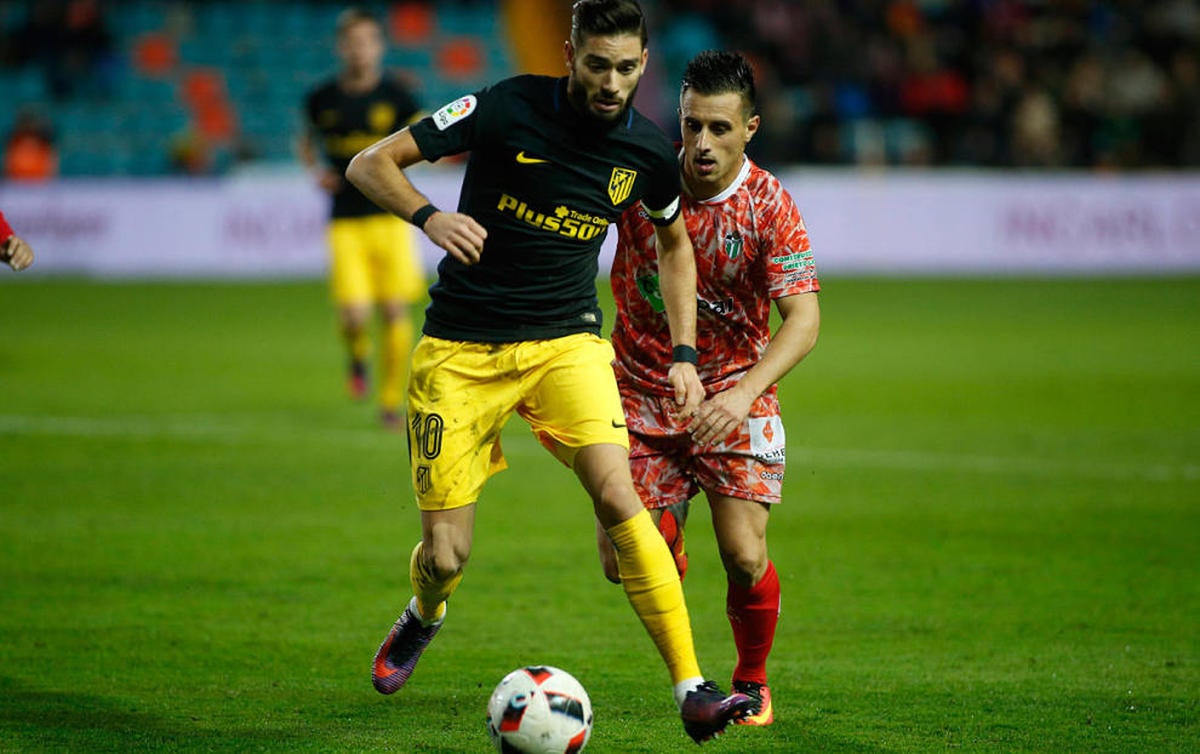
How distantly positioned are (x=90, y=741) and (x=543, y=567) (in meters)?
2.94

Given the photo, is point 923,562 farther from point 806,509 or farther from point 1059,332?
point 1059,332

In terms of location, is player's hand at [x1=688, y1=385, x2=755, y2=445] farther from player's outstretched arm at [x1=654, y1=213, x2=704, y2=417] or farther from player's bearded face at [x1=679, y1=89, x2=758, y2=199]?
player's bearded face at [x1=679, y1=89, x2=758, y2=199]

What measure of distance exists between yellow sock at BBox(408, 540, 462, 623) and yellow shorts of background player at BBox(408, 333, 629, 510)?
23cm

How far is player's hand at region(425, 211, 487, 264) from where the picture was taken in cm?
481

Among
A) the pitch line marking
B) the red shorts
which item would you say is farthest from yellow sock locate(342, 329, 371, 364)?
the red shorts

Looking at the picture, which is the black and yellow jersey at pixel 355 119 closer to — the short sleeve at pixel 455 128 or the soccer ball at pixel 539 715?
the short sleeve at pixel 455 128

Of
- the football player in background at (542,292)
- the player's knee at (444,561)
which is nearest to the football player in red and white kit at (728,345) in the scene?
the football player in background at (542,292)

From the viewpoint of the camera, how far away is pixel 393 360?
11820 mm

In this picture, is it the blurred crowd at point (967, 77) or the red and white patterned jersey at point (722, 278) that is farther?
the blurred crowd at point (967, 77)

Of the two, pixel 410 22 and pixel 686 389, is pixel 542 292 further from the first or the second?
pixel 410 22

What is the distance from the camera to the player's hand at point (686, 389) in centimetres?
508

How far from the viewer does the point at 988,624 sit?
645 centimetres

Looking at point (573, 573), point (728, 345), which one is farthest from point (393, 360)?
point (728, 345)

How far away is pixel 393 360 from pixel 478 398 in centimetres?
663
